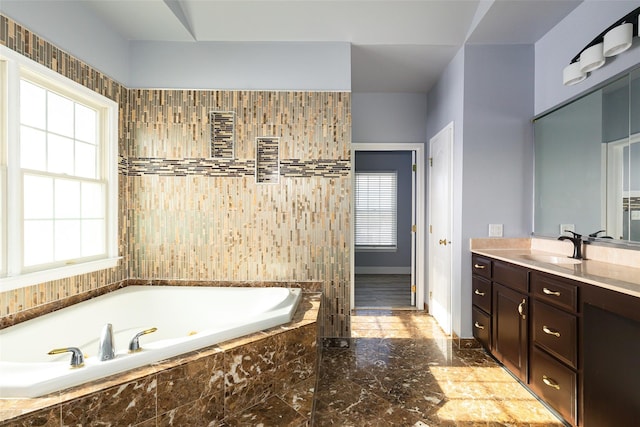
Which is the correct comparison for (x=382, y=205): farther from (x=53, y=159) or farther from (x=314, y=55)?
(x=53, y=159)

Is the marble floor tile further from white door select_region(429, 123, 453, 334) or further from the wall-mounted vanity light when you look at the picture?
the wall-mounted vanity light

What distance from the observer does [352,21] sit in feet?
8.54

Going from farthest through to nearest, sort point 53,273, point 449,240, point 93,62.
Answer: point 449,240, point 93,62, point 53,273

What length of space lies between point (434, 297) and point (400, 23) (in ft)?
9.03

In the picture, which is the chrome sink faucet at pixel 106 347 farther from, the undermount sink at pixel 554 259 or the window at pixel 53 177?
the undermount sink at pixel 554 259

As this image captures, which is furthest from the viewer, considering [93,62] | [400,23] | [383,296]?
[383,296]

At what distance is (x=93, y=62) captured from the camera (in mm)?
2365

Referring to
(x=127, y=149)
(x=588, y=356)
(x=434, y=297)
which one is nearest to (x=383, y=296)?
(x=434, y=297)

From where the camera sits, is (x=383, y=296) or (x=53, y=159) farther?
(x=383, y=296)

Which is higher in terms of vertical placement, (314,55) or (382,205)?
(314,55)

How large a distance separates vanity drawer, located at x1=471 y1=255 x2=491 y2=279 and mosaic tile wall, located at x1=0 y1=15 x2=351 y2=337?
1079mm

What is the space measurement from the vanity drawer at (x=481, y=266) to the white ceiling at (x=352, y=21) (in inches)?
73.4

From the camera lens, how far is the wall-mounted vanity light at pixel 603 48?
181 centimetres

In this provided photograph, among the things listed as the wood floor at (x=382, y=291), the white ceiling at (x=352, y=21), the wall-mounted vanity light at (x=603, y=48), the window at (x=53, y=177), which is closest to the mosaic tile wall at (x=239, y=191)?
the window at (x=53, y=177)
